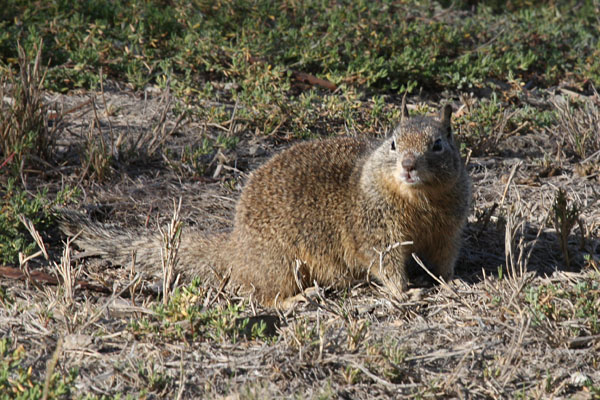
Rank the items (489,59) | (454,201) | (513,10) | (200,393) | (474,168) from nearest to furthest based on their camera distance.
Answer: (200,393)
(454,201)
(474,168)
(489,59)
(513,10)

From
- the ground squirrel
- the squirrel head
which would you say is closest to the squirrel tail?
the ground squirrel

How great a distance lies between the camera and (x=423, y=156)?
15.1 ft

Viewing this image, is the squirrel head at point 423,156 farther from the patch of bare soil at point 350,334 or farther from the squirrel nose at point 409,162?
the patch of bare soil at point 350,334

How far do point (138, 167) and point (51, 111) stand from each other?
3.48ft

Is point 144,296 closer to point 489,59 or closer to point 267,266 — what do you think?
point 267,266

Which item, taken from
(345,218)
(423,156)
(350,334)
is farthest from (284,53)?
(350,334)

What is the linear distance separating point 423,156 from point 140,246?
2058 mm

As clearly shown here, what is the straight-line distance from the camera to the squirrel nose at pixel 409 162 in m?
4.52

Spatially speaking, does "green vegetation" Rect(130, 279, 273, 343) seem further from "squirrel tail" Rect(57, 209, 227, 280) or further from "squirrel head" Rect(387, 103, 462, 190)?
"squirrel head" Rect(387, 103, 462, 190)

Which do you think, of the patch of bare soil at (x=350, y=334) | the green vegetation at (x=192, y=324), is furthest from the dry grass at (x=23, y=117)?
the green vegetation at (x=192, y=324)

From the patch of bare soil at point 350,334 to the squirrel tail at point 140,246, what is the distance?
12 cm

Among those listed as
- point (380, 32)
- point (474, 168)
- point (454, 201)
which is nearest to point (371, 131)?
point (474, 168)

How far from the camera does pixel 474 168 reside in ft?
21.4

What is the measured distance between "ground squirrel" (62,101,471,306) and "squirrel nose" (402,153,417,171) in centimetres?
3
